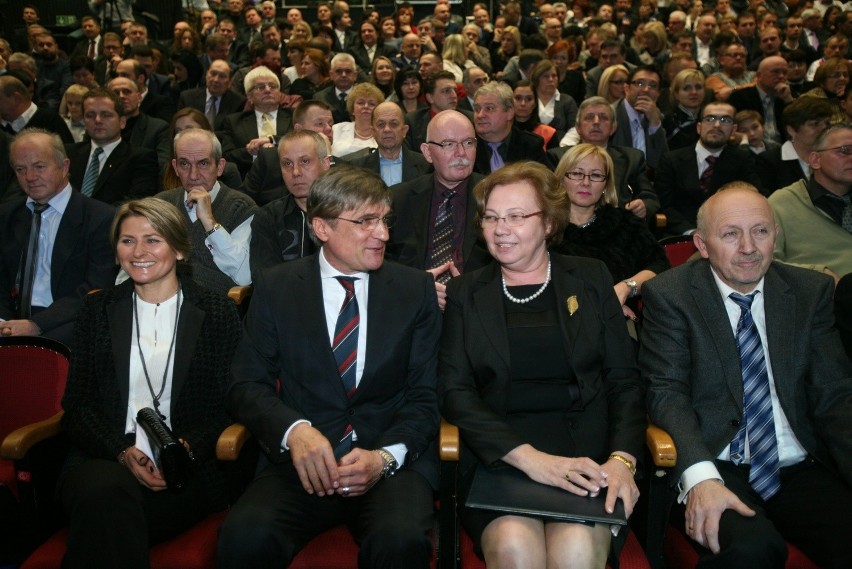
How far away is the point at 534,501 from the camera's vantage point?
2.01 m

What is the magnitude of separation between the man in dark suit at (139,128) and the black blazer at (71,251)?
2.12m

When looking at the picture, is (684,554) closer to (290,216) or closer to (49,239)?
(290,216)

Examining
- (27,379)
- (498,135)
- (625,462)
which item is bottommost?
(625,462)

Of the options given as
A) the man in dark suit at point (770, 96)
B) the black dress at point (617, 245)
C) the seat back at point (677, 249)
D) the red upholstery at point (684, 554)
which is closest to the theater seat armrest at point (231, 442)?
the red upholstery at point (684, 554)

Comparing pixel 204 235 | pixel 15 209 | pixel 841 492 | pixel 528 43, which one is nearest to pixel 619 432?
pixel 841 492

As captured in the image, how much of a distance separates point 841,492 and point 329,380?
1.53 meters

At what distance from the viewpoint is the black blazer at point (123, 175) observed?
483 centimetres

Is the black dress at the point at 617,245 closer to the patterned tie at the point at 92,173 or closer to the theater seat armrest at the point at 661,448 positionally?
the theater seat armrest at the point at 661,448

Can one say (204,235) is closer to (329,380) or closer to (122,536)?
(329,380)

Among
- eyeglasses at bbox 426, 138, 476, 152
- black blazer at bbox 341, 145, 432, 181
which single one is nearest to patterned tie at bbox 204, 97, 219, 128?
black blazer at bbox 341, 145, 432, 181

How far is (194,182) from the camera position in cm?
381

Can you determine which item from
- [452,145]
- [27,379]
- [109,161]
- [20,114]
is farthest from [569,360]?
[20,114]

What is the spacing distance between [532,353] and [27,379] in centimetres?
181

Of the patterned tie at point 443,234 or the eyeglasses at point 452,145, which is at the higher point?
the eyeglasses at point 452,145
